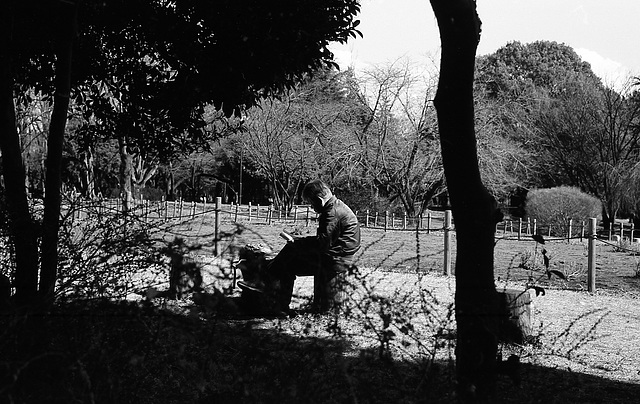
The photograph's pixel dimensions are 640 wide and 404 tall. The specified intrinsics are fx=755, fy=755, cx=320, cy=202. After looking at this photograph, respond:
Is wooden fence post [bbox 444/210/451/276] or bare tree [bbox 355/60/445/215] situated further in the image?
bare tree [bbox 355/60/445/215]

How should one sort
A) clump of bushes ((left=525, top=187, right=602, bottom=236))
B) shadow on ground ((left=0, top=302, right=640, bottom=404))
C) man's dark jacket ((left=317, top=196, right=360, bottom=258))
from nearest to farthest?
shadow on ground ((left=0, top=302, right=640, bottom=404)) → man's dark jacket ((left=317, top=196, right=360, bottom=258)) → clump of bushes ((left=525, top=187, right=602, bottom=236))

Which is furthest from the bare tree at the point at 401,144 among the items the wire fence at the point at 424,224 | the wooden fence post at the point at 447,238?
the wooden fence post at the point at 447,238

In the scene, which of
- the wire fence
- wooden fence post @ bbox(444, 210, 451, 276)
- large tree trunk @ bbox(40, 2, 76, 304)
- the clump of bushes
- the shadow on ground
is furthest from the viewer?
the clump of bushes

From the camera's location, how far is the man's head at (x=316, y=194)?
324 inches

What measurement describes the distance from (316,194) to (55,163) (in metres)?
3.70

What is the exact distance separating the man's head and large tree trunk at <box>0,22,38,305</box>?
360 centimetres

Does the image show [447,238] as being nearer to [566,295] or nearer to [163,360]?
[566,295]

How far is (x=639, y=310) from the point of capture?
10.3m

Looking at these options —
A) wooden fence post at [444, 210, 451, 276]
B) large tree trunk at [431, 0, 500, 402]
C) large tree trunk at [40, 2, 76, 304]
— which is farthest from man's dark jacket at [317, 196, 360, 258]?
wooden fence post at [444, 210, 451, 276]

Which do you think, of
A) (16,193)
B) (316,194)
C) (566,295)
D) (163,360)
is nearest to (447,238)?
(566,295)

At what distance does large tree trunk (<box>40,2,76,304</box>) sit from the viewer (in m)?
4.17

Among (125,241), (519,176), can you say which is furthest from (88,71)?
(519,176)

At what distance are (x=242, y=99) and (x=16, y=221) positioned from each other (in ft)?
9.16

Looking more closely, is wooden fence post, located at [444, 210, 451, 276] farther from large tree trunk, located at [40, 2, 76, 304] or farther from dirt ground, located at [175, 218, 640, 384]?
large tree trunk, located at [40, 2, 76, 304]
